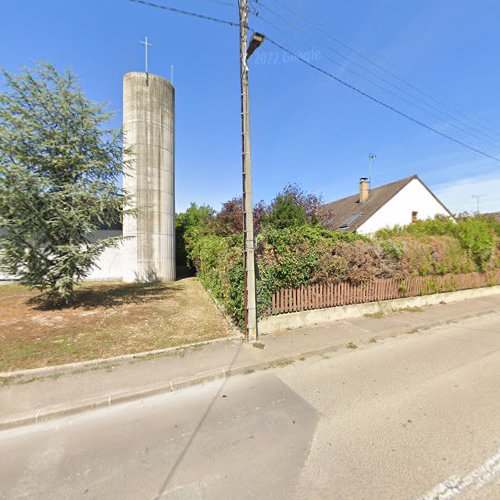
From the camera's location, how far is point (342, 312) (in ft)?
22.9

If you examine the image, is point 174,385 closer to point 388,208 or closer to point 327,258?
point 327,258

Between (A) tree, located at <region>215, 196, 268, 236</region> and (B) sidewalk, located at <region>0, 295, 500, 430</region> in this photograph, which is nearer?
(B) sidewalk, located at <region>0, 295, 500, 430</region>

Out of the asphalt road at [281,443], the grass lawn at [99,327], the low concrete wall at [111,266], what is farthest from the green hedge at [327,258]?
the low concrete wall at [111,266]

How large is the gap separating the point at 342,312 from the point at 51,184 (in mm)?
9103

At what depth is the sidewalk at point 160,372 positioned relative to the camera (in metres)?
3.24

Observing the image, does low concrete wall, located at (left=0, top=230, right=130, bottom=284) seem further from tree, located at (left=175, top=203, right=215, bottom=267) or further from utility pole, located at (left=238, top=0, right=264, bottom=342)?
utility pole, located at (left=238, top=0, right=264, bottom=342)

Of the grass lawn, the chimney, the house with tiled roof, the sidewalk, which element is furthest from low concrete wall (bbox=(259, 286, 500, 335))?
the chimney

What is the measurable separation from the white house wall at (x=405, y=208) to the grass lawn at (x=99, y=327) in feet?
47.3

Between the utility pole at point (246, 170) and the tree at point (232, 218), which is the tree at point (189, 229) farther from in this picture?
the utility pole at point (246, 170)

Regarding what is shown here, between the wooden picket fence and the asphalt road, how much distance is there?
7.25ft

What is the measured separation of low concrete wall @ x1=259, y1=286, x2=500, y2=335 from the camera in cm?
597

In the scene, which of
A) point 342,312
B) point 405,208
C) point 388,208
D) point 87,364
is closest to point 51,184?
point 87,364

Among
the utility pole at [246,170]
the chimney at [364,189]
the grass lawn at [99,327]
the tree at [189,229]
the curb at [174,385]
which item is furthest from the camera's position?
the chimney at [364,189]

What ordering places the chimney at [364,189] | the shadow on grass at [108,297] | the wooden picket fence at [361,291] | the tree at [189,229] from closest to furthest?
the wooden picket fence at [361,291] < the shadow on grass at [108,297] < the tree at [189,229] < the chimney at [364,189]
